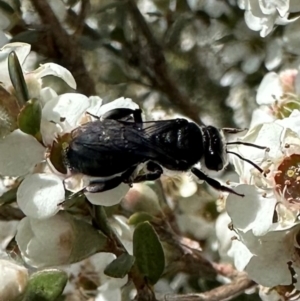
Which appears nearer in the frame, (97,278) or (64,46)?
(97,278)

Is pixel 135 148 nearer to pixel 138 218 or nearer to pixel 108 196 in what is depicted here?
pixel 108 196

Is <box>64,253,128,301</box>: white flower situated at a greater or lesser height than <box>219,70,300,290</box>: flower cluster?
lesser

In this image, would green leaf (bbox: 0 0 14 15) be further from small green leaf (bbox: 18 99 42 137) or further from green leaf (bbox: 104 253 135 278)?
green leaf (bbox: 104 253 135 278)

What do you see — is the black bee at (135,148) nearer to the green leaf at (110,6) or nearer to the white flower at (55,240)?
the white flower at (55,240)

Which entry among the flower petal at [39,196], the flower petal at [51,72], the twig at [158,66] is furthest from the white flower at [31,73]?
the twig at [158,66]

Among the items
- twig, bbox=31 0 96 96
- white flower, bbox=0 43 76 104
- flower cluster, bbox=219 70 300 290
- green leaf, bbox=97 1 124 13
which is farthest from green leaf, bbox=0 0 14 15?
flower cluster, bbox=219 70 300 290

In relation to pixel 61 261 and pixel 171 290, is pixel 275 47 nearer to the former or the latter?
pixel 171 290

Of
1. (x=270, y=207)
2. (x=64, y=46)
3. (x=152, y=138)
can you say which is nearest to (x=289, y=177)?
(x=270, y=207)

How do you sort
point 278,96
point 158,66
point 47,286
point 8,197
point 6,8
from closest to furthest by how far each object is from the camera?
point 47,286 < point 8,197 < point 278,96 < point 6,8 < point 158,66
